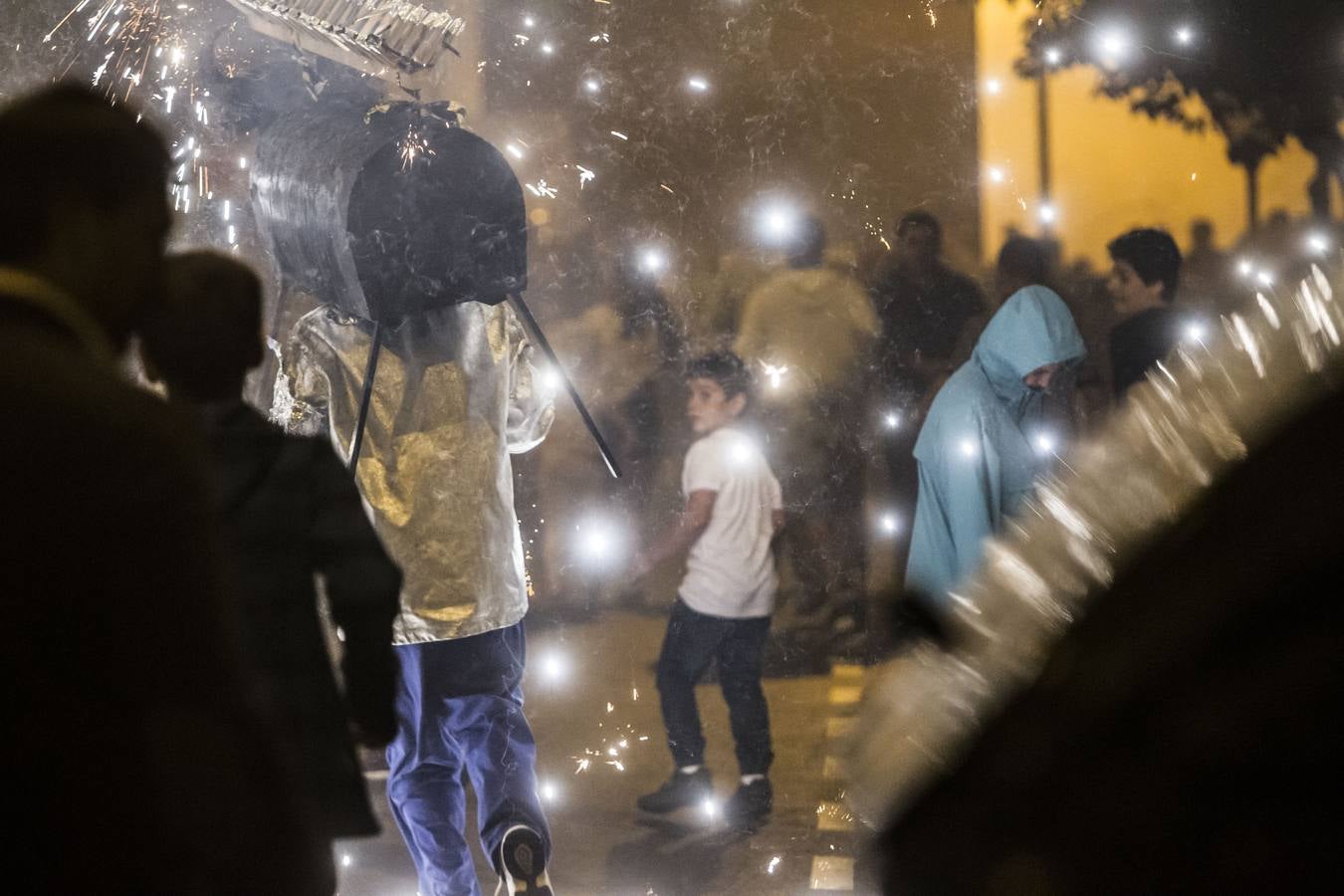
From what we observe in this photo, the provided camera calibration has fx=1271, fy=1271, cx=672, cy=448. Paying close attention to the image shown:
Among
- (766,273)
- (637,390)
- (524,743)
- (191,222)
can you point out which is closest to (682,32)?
(766,273)

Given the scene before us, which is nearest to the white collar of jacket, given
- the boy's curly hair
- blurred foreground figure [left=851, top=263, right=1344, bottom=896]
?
blurred foreground figure [left=851, top=263, right=1344, bottom=896]

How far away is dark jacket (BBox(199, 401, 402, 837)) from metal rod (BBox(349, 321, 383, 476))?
0.76 meters

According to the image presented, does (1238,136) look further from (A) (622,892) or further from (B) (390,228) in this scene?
(A) (622,892)

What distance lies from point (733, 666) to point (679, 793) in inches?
10.3

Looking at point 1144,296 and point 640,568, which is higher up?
point 1144,296

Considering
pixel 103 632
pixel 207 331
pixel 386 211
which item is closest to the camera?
pixel 103 632

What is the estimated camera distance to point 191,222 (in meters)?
2.26

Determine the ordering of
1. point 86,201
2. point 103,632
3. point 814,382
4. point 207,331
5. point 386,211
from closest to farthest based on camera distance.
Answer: point 103,632, point 86,201, point 207,331, point 386,211, point 814,382

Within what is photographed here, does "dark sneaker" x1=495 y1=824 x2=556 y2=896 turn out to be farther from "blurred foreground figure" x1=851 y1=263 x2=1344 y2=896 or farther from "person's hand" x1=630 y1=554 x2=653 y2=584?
"blurred foreground figure" x1=851 y1=263 x2=1344 y2=896

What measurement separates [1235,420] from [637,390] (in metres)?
1.82

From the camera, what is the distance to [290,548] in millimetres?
1272

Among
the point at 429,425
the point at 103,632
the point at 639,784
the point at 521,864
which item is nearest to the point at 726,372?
the point at 429,425

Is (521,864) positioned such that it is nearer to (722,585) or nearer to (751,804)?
(751,804)

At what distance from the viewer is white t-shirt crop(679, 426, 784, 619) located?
2301mm
